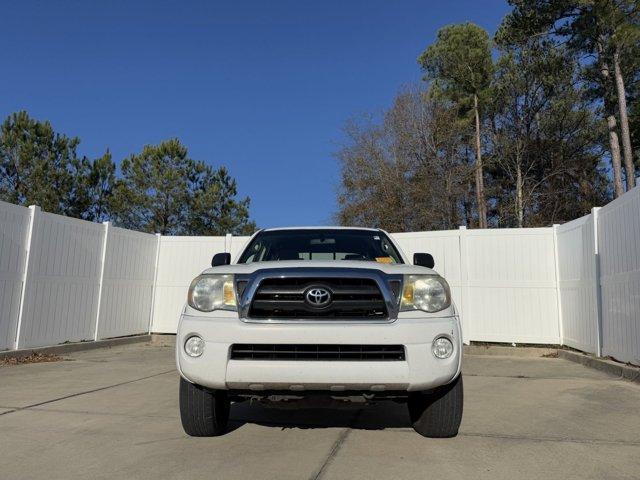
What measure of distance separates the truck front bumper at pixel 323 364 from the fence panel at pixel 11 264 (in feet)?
A: 22.1

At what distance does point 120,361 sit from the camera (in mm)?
8695

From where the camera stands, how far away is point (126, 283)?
→ 11.6 m

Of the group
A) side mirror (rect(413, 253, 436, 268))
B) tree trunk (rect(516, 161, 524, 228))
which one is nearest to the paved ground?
side mirror (rect(413, 253, 436, 268))

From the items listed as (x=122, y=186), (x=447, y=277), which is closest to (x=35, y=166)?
(x=122, y=186)

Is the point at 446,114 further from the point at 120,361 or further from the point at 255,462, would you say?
the point at 255,462

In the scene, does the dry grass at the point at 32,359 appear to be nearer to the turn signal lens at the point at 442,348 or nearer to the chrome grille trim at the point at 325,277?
the chrome grille trim at the point at 325,277

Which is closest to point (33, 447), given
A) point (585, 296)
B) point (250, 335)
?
point (250, 335)

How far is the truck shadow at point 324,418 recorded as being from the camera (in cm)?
439

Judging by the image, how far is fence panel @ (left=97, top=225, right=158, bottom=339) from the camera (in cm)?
1104

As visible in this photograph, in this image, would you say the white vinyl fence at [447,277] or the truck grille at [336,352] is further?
the white vinyl fence at [447,277]

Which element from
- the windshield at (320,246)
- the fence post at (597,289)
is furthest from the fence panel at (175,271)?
the fence post at (597,289)

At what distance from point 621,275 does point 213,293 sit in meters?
6.04

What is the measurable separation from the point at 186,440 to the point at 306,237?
2181 mm

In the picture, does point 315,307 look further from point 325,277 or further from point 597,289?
point 597,289
